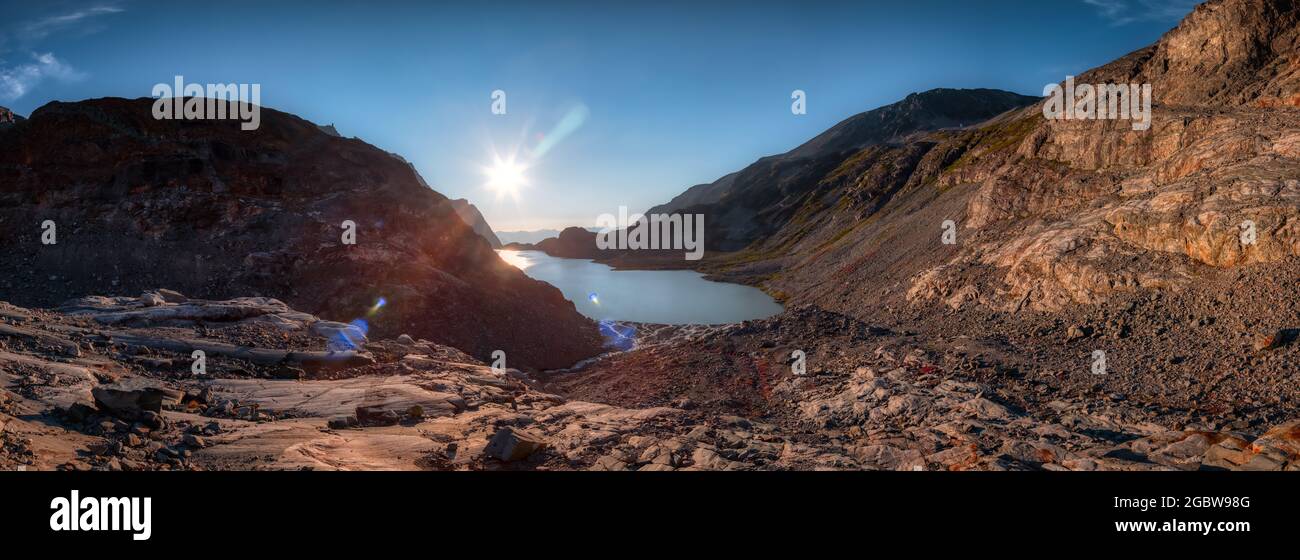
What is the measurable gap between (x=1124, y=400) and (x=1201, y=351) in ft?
17.2

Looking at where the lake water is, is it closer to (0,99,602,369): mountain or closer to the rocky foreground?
(0,99,602,369): mountain

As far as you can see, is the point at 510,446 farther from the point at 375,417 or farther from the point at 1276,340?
the point at 1276,340

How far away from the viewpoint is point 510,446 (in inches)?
453

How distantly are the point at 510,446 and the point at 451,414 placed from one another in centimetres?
448

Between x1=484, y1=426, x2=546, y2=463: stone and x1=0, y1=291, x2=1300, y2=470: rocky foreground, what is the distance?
5 centimetres

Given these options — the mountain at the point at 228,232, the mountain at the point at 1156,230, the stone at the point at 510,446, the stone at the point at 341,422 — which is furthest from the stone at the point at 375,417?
the mountain at the point at 1156,230

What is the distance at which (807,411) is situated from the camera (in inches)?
802

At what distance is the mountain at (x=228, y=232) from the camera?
1177 inches

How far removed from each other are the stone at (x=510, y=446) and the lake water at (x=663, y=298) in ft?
152

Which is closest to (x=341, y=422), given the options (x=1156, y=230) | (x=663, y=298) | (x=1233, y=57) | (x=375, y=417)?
(x=375, y=417)

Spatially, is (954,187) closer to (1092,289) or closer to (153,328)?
(1092,289)

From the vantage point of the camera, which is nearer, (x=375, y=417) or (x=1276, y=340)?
(x=375, y=417)

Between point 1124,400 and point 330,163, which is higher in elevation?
point 330,163
